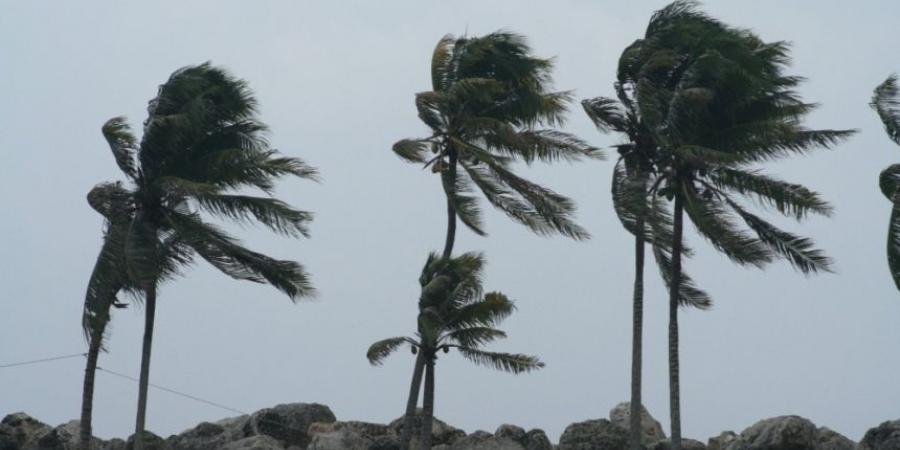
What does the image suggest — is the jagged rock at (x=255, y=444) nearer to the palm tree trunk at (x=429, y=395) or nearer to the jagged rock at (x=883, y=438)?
the palm tree trunk at (x=429, y=395)

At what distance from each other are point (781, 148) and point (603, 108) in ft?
15.7

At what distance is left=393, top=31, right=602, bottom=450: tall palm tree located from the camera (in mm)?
40938

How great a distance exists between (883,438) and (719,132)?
8600 mm

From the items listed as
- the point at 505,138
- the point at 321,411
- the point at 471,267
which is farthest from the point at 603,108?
the point at 321,411

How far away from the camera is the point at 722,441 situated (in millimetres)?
43312

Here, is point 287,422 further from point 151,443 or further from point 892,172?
point 892,172

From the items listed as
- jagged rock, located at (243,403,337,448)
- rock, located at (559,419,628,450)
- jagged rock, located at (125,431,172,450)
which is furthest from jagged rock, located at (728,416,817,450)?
jagged rock, located at (125,431,172,450)

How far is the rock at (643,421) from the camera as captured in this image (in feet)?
148

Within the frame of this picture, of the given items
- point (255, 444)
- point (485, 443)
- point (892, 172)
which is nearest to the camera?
point (892, 172)

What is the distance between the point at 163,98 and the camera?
130 ft

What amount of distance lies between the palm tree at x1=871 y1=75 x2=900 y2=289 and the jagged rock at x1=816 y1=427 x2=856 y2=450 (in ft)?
23.0

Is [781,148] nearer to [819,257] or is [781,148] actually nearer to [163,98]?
[819,257]

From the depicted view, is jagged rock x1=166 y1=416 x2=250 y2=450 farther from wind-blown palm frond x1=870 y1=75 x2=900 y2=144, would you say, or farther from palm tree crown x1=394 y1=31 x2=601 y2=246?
wind-blown palm frond x1=870 y1=75 x2=900 y2=144

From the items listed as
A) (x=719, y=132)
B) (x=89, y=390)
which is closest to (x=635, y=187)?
(x=719, y=132)
